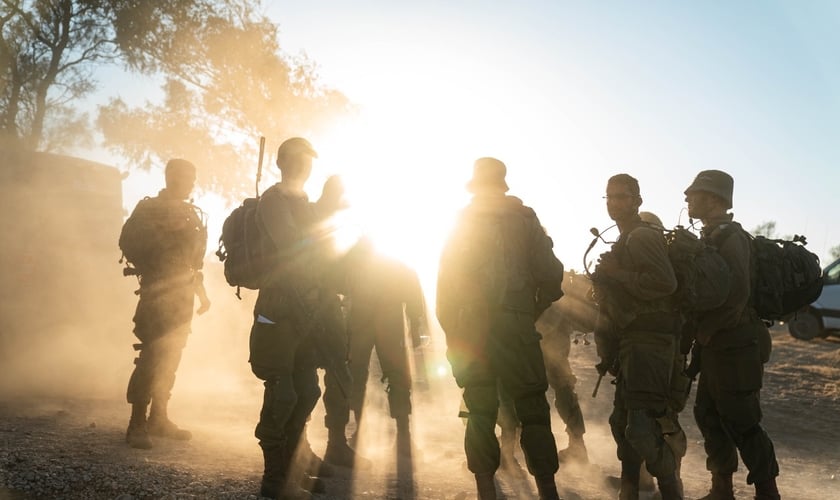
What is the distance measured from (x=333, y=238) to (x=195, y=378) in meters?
7.52

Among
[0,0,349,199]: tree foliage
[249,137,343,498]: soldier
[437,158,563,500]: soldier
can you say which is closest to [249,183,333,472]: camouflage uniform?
[249,137,343,498]: soldier

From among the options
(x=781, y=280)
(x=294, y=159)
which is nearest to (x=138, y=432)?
(x=294, y=159)

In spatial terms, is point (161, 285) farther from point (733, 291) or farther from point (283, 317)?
point (733, 291)

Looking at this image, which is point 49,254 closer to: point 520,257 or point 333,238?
point 333,238

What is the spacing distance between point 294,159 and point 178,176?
6.10 ft

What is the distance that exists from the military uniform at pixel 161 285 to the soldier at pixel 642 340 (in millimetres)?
3574

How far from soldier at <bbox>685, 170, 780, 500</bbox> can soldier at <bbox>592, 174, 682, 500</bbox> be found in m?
0.46

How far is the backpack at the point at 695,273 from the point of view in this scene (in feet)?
14.8

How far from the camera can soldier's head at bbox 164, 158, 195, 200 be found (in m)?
6.23

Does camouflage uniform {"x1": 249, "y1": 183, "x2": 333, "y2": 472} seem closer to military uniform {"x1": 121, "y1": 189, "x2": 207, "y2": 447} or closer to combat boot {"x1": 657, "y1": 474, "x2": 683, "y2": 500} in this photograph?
military uniform {"x1": 121, "y1": 189, "x2": 207, "y2": 447}

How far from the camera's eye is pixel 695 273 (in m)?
4.52

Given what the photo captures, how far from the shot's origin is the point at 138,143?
22.2 meters

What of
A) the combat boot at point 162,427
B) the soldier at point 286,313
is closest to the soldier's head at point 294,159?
the soldier at point 286,313

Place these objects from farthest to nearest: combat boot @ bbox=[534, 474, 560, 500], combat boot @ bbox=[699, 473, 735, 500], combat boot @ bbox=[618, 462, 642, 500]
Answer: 1. combat boot @ bbox=[699, 473, 735, 500]
2. combat boot @ bbox=[618, 462, 642, 500]
3. combat boot @ bbox=[534, 474, 560, 500]
